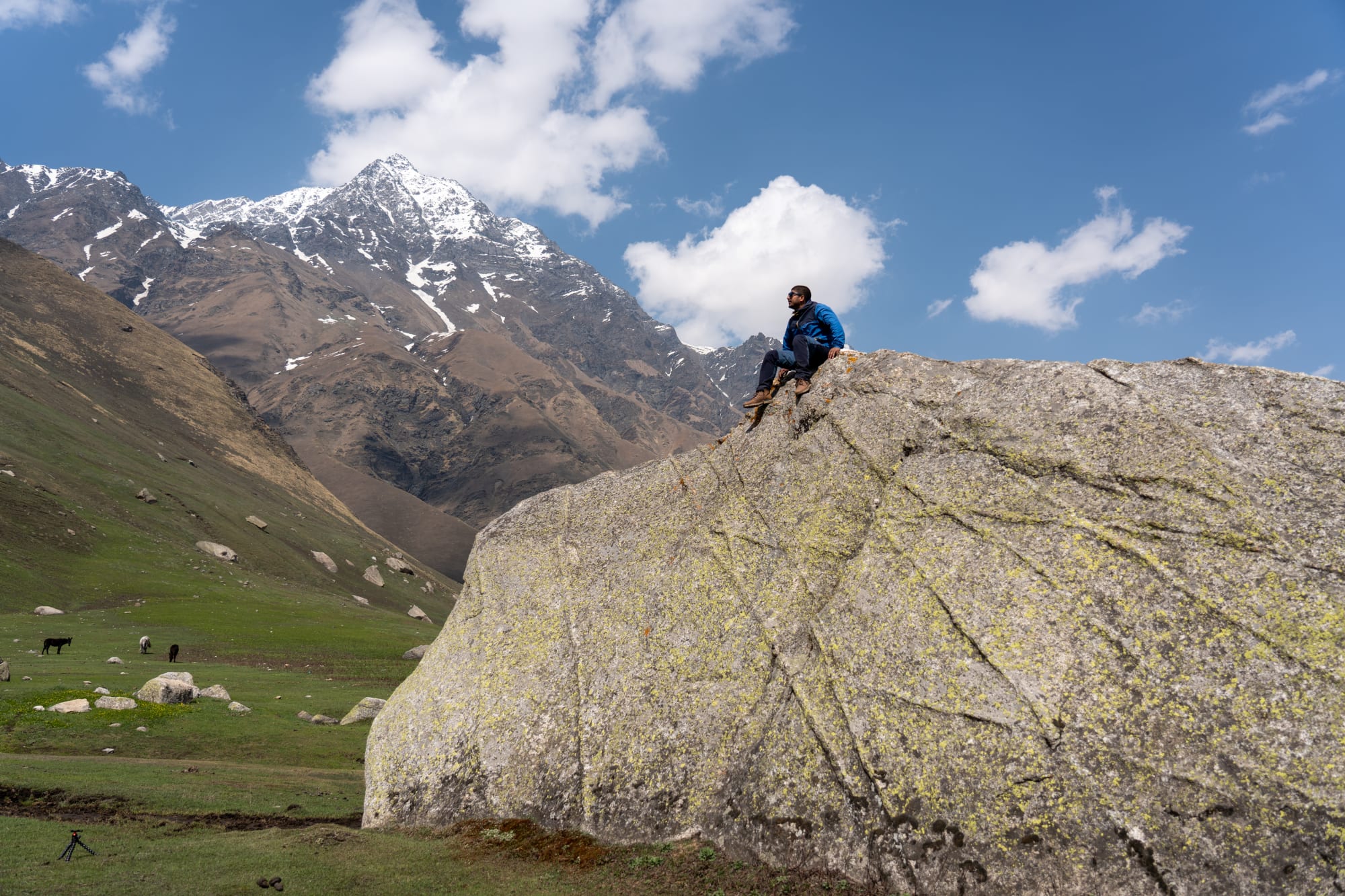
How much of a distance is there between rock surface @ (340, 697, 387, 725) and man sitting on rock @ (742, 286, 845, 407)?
1239 inches

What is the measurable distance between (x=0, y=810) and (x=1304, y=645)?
1235 inches

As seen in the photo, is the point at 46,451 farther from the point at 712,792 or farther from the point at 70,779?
the point at 712,792

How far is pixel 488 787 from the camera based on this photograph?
18516 millimetres

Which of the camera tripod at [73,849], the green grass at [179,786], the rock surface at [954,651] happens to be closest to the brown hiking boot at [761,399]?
the rock surface at [954,651]

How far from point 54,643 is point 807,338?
57.0 m

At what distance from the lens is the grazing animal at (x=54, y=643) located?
159 feet

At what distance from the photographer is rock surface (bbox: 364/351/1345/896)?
499 inches

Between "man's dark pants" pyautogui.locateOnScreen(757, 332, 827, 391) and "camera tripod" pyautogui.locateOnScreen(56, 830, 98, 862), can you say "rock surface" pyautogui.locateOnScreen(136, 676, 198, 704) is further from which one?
"man's dark pants" pyautogui.locateOnScreen(757, 332, 827, 391)

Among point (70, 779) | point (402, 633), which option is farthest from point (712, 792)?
point (402, 633)

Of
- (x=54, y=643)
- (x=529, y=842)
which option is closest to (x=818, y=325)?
(x=529, y=842)

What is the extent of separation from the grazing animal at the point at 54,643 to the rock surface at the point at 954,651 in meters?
42.5

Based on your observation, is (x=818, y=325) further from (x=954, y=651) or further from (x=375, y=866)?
(x=375, y=866)

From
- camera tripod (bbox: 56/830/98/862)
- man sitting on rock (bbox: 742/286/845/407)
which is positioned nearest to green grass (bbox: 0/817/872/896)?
camera tripod (bbox: 56/830/98/862)

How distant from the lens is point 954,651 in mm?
15227
